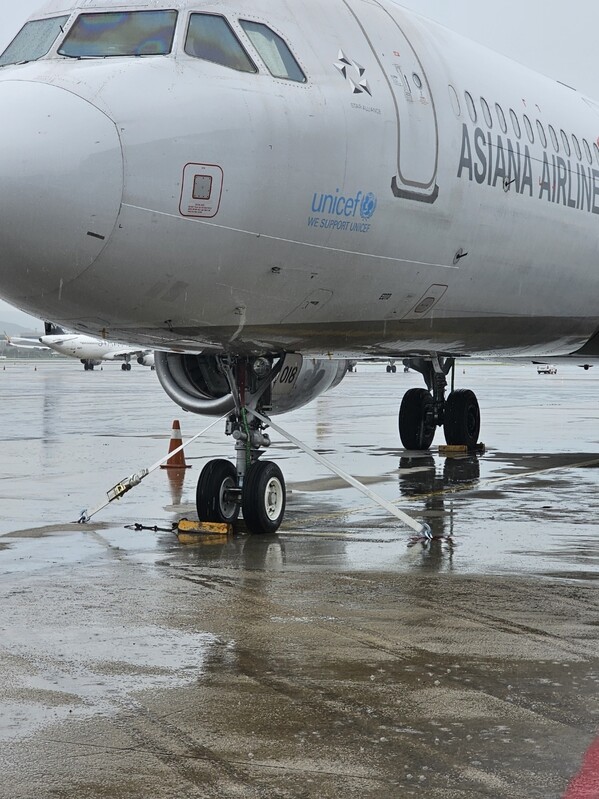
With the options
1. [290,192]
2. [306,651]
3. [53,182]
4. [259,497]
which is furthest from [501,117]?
[306,651]

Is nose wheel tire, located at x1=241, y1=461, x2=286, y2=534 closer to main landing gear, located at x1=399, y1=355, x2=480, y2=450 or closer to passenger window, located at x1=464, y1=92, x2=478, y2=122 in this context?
passenger window, located at x1=464, y1=92, x2=478, y2=122

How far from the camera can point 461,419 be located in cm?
1944

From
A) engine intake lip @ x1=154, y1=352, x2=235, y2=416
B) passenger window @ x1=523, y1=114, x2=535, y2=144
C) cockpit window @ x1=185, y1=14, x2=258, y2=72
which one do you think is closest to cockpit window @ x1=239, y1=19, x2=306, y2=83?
cockpit window @ x1=185, y1=14, x2=258, y2=72

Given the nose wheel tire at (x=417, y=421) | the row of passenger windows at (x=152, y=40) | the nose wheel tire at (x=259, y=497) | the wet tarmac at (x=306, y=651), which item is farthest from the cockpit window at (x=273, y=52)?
the nose wheel tire at (x=417, y=421)

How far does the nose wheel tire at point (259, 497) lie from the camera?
402 inches

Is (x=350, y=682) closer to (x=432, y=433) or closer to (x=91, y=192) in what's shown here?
(x=91, y=192)

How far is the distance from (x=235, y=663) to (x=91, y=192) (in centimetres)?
323

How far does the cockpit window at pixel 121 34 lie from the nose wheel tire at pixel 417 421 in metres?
11.1

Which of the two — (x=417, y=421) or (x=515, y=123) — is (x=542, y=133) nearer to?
(x=515, y=123)

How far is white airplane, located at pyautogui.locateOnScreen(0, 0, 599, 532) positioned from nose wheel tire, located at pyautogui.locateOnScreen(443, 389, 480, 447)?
21.8 feet

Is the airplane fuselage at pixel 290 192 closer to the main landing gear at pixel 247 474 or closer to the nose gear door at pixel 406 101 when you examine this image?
the nose gear door at pixel 406 101

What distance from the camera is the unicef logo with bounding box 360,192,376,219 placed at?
30.9 ft

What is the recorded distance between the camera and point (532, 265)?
1192 cm

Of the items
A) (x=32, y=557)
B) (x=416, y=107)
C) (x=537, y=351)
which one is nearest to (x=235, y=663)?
(x=32, y=557)
